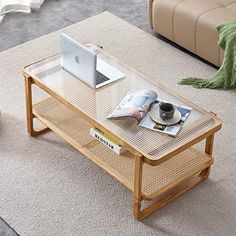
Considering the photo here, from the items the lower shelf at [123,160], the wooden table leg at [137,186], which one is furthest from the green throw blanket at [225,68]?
the wooden table leg at [137,186]

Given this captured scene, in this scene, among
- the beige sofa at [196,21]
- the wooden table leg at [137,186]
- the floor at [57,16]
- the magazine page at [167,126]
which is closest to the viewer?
the wooden table leg at [137,186]

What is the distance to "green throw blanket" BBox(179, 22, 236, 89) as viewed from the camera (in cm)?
388

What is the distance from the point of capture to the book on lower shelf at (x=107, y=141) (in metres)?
3.27

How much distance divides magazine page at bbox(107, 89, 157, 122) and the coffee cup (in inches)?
3.5

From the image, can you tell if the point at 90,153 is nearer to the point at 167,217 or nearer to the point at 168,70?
the point at 167,217

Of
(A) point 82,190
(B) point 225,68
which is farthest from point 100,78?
(B) point 225,68

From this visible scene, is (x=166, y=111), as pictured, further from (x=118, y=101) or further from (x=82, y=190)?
(x=82, y=190)

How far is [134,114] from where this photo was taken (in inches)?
124

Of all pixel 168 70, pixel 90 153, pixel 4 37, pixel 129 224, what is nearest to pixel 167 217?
pixel 129 224

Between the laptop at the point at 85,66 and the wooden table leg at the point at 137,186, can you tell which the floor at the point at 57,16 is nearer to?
the laptop at the point at 85,66

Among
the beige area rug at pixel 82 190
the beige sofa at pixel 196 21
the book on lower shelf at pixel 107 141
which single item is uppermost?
the beige sofa at pixel 196 21

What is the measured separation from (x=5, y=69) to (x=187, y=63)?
3.62ft

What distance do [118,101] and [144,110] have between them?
176mm

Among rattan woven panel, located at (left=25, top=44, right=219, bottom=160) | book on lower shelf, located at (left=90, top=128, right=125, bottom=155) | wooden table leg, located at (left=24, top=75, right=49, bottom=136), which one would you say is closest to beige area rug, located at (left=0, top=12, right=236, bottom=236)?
wooden table leg, located at (left=24, top=75, right=49, bottom=136)
